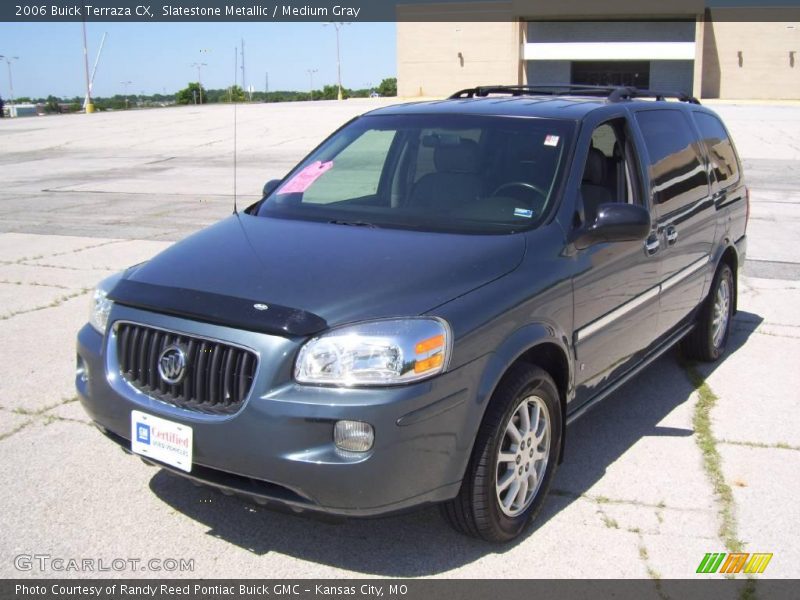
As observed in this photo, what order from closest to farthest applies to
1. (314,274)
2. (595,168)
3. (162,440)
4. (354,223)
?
(162,440)
(314,274)
(354,223)
(595,168)

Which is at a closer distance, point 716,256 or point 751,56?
point 716,256

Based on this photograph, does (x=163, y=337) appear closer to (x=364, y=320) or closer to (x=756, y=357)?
(x=364, y=320)

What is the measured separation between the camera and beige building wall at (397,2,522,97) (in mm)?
61156

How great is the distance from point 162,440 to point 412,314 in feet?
3.56

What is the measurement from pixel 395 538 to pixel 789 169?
58.0 ft

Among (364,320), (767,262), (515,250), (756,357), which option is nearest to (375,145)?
(515,250)

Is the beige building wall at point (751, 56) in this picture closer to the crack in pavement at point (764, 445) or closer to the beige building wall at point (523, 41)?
the beige building wall at point (523, 41)

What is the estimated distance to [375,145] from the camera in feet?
16.6

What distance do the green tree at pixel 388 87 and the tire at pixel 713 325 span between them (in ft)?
267

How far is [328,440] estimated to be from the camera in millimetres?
3020

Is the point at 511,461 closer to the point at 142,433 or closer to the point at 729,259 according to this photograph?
the point at 142,433

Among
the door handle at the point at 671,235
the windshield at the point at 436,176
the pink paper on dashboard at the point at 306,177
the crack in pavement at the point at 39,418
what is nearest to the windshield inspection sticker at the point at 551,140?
the windshield at the point at 436,176

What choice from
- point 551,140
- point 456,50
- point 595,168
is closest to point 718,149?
point 595,168

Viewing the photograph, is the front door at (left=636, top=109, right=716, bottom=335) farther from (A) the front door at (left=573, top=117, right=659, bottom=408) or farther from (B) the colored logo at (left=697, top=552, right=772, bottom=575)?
(B) the colored logo at (left=697, top=552, right=772, bottom=575)
